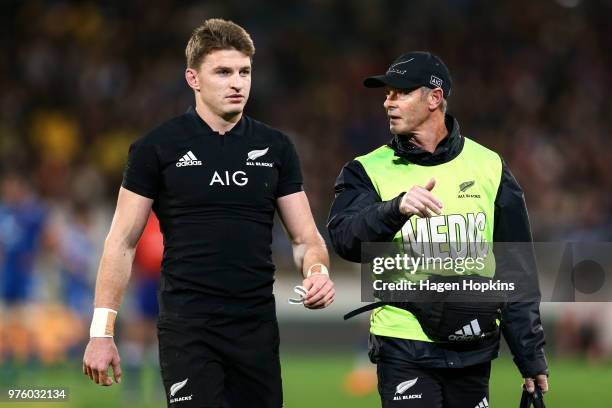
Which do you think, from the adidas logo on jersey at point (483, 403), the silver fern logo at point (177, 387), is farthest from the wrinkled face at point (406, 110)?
the silver fern logo at point (177, 387)

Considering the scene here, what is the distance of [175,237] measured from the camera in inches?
221

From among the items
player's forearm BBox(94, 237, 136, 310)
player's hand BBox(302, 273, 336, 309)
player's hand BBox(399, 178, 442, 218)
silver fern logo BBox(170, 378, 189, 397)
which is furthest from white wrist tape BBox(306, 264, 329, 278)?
player's forearm BBox(94, 237, 136, 310)

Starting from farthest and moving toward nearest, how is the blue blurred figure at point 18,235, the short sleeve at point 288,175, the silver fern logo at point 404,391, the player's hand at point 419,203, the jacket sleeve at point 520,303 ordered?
the blue blurred figure at point 18,235 → the jacket sleeve at point 520,303 → the short sleeve at point 288,175 → the silver fern logo at point 404,391 → the player's hand at point 419,203

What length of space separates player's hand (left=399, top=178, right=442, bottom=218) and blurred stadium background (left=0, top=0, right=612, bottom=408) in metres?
7.35

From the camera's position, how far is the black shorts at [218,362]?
5.47 m

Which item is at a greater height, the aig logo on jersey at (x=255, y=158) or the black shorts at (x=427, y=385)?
the aig logo on jersey at (x=255, y=158)

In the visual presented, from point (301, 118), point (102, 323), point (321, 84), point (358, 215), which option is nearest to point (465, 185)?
point (358, 215)

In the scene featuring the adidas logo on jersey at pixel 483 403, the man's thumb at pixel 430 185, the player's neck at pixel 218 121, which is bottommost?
the adidas logo on jersey at pixel 483 403

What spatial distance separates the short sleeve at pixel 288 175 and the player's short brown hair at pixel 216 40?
0.52 meters

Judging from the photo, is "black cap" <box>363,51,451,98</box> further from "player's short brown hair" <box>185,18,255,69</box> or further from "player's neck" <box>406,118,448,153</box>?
"player's short brown hair" <box>185,18,255,69</box>

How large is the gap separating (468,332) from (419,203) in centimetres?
87

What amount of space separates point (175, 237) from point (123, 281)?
317mm

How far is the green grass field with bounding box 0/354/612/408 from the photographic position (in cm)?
1125

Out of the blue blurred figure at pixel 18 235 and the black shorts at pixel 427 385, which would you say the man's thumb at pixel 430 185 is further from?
the blue blurred figure at pixel 18 235
